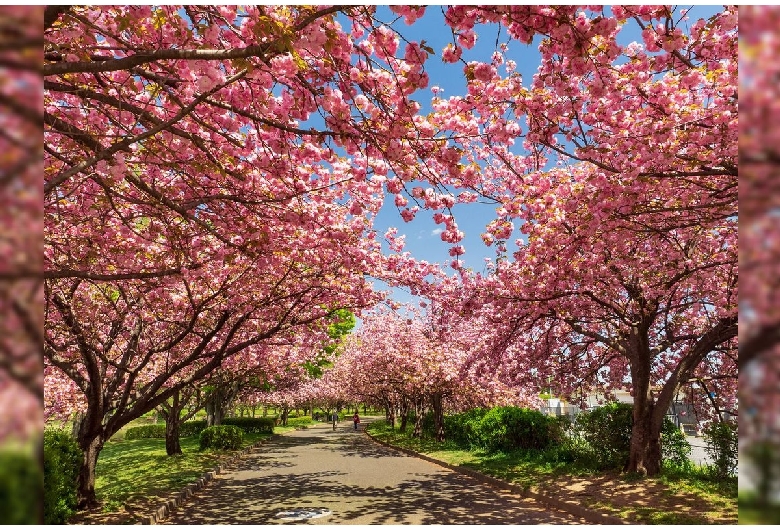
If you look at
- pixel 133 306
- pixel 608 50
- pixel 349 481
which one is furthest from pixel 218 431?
pixel 608 50

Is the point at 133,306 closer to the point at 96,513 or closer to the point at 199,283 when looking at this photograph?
the point at 199,283

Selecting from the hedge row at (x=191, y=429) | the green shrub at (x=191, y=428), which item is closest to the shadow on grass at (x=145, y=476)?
the hedge row at (x=191, y=429)

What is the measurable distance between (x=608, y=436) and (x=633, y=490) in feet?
11.5

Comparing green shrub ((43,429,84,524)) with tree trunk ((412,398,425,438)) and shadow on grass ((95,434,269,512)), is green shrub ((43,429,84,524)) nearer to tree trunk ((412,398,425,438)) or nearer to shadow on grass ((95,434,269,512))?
shadow on grass ((95,434,269,512))

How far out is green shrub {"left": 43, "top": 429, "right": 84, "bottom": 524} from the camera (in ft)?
24.3

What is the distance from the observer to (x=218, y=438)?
2256cm

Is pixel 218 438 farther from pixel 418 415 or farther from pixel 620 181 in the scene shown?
pixel 620 181

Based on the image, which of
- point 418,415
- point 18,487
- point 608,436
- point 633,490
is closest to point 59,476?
point 18,487

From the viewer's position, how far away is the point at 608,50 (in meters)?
5.20

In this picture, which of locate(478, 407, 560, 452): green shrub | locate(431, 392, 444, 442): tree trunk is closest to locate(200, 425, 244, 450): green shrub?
locate(431, 392, 444, 442): tree trunk

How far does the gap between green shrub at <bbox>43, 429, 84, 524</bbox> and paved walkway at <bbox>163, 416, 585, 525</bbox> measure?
177 centimetres

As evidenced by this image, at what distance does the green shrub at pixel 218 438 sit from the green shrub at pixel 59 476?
13703mm

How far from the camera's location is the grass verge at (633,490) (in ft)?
26.3

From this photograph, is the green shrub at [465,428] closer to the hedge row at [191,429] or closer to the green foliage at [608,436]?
the green foliage at [608,436]
